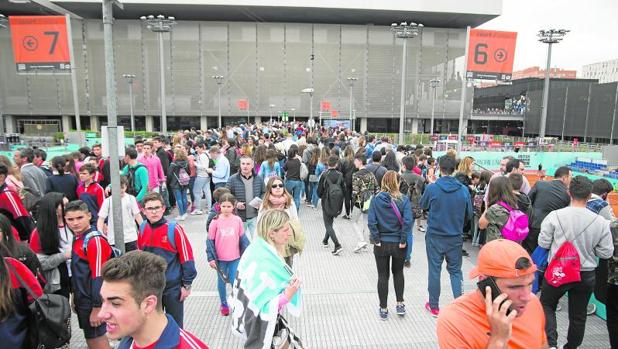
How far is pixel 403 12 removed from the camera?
1695 inches

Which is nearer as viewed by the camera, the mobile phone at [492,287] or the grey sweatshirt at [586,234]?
the mobile phone at [492,287]

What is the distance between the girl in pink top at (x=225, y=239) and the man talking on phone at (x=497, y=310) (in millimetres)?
3084

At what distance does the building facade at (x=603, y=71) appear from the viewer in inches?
4537

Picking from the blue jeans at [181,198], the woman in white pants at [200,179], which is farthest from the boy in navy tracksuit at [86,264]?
the woman in white pants at [200,179]

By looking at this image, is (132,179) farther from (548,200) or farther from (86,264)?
(548,200)

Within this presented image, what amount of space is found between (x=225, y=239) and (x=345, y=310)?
1865 mm

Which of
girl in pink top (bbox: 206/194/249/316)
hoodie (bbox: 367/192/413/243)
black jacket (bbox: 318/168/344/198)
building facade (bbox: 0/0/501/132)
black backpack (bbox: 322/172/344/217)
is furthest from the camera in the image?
building facade (bbox: 0/0/501/132)

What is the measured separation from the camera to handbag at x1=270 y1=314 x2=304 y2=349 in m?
2.71

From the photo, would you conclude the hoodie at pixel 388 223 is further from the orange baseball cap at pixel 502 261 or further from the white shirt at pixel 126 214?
the white shirt at pixel 126 214

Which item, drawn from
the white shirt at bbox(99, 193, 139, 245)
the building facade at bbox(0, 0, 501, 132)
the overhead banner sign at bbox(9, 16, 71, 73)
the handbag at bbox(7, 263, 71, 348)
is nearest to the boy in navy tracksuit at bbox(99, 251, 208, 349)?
the handbag at bbox(7, 263, 71, 348)

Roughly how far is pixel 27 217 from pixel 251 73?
4222cm

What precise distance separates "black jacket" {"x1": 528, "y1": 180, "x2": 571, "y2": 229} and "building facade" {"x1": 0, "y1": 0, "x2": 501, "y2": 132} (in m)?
39.4

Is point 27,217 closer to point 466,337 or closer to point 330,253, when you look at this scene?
point 330,253

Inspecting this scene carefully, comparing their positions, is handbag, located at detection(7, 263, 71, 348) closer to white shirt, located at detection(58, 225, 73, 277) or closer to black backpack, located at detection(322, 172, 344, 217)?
white shirt, located at detection(58, 225, 73, 277)
